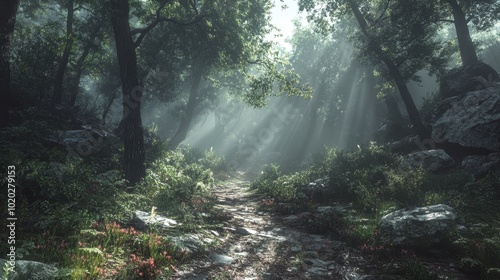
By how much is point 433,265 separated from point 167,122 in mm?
57975

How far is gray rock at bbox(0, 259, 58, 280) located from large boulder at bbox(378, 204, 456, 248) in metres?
5.94

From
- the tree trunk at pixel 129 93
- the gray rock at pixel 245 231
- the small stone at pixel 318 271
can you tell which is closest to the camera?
the small stone at pixel 318 271

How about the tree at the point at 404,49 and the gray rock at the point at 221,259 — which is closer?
the gray rock at the point at 221,259

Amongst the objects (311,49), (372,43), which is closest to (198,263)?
(372,43)

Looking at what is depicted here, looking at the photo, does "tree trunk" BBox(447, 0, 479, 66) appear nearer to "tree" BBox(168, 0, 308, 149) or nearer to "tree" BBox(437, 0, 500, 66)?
"tree" BBox(437, 0, 500, 66)

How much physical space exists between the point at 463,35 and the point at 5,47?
77.3 ft

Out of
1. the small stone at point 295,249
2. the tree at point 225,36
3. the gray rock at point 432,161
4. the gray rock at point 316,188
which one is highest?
the tree at point 225,36

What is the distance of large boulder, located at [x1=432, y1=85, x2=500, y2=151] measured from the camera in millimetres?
10859

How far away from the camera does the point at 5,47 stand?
10.4 meters

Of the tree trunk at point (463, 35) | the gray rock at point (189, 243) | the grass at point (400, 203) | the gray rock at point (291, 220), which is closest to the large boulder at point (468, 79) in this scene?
the tree trunk at point (463, 35)

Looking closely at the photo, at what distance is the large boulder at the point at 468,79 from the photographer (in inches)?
592

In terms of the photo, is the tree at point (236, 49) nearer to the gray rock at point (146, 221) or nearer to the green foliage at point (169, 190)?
the green foliage at point (169, 190)

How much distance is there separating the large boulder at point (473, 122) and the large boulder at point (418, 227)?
265 inches

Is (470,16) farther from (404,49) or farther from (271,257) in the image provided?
(271,257)
